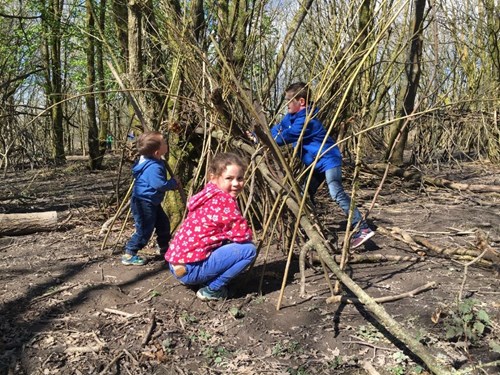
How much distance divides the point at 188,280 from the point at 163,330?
37cm

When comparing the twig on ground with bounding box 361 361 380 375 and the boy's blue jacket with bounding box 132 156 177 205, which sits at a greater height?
the boy's blue jacket with bounding box 132 156 177 205

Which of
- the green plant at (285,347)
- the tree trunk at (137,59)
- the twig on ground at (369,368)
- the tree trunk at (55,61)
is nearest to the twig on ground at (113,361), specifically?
the green plant at (285,347)

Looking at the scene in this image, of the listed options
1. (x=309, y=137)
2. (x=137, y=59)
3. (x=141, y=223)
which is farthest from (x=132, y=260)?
(x=137, y=59)

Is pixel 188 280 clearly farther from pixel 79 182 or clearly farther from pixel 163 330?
pixel 79 182

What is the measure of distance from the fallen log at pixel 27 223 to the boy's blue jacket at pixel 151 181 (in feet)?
4.65

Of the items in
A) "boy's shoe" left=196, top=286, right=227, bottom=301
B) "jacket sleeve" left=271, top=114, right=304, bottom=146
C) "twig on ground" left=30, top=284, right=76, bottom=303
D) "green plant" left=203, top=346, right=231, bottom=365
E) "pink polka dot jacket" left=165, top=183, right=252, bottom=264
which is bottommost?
"green plant" left=203, top=346, right=231, bottom=365

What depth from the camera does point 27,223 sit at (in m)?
4.29

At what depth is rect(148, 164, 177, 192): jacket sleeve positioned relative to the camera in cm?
329

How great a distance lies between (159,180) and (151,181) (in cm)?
A: 6

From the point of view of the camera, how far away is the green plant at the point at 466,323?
6.85ft

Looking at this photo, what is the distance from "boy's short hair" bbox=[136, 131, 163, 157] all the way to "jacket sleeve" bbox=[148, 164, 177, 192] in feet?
0.36

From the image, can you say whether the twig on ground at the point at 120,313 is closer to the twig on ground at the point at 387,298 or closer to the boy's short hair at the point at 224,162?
the boy's short hair at the point at 224,162

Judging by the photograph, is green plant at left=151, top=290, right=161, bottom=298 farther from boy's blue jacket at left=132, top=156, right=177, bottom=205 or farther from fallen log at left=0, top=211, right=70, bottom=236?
fallen log at left=0, top=211, right=70, bottom=236

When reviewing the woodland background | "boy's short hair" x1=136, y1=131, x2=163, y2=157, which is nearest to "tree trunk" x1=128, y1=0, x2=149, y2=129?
the woodland background
